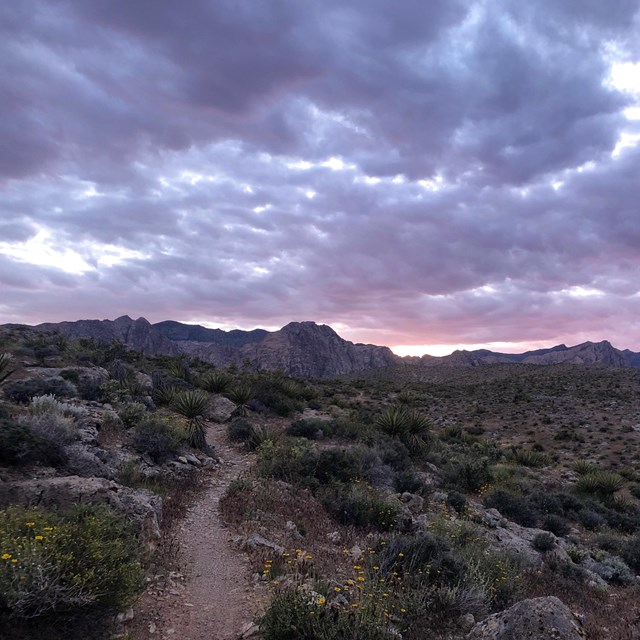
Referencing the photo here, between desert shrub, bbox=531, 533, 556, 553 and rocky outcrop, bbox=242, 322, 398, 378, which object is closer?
desert shrub, bbox=531, 533, 556, 553

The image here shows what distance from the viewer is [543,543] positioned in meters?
10.6

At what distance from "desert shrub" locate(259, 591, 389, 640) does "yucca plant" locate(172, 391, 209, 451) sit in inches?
383

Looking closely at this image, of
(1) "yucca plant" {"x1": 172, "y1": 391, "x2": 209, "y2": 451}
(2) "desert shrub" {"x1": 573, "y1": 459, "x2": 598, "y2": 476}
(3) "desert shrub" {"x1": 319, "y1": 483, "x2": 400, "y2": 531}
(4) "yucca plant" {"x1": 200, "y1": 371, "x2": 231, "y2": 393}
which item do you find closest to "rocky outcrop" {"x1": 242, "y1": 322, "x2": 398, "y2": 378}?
(4) "yucca plant" {"x1": 200, "y1": 371, "x2": 231, "y2": 393}

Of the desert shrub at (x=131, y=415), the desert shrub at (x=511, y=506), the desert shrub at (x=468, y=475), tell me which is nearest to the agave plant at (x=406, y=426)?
the desert shrub at (x=468, y=475)

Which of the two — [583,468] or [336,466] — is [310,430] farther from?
[583,468]

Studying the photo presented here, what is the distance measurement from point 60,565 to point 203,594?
2.42m

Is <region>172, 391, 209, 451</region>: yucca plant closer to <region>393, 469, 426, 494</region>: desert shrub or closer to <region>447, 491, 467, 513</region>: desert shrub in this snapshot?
<region>393, 469, 426, 494</region>: desert shrub

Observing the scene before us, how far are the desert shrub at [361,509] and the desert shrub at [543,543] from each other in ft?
11.7

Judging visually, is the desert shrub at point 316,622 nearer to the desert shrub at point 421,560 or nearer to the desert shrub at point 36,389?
the desert shrub at point 421,560

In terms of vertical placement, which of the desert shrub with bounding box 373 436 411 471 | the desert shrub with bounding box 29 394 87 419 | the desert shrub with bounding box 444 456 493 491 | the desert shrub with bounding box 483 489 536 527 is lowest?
the desert shrub with bounding box 483 489 536 527

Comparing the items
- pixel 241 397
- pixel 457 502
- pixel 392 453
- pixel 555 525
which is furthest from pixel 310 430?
pixel 555 525

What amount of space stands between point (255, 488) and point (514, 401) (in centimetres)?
3637

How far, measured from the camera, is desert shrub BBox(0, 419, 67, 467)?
305 inches

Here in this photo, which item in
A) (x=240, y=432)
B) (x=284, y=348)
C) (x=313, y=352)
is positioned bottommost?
(x=240, y=432)
